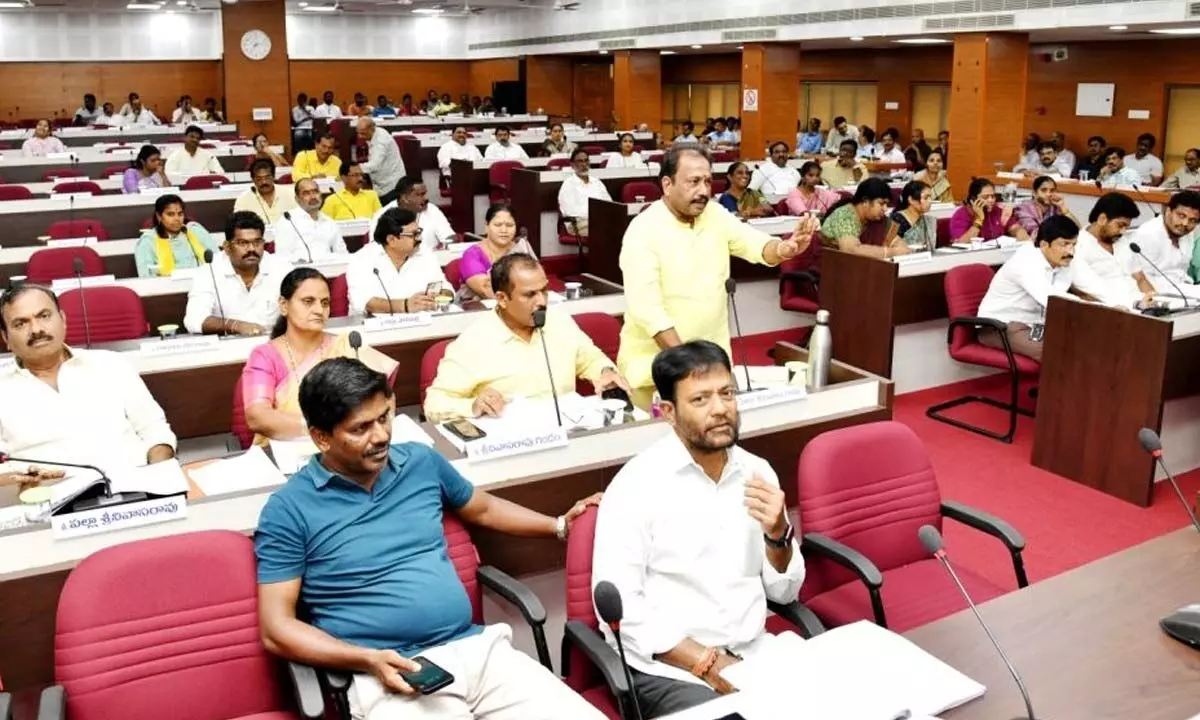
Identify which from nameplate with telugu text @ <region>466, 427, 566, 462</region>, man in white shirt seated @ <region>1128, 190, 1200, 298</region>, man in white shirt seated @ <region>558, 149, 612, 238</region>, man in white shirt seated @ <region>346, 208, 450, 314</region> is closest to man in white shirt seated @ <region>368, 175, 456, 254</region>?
man in white shirt seated @ <region>346, 208, 450, 314</region>

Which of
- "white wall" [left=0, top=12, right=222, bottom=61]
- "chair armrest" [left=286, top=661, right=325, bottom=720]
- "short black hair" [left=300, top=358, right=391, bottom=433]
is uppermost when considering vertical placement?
"white wall" [left=0, top=12, right=222, bottom=61]

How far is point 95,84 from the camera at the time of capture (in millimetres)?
21219

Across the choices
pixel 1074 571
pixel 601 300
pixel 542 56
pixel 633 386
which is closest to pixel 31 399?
pixel 633 386

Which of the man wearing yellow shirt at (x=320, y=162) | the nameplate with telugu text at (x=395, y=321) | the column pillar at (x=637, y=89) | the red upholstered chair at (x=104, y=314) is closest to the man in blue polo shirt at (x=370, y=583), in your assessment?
the nameplate with telugu text at (x=395, y=321)

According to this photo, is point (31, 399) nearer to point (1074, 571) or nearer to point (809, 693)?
point (809, 693)

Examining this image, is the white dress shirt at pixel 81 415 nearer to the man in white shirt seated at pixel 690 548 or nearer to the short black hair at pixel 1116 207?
the man in white shirt seated at pixel 690 548

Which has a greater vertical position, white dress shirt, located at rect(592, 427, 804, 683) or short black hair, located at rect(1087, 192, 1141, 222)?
short black hair, located at rect(1087, 192, 1141, 222)

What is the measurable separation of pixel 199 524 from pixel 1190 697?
2040mm

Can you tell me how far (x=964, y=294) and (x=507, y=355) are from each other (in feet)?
10.4

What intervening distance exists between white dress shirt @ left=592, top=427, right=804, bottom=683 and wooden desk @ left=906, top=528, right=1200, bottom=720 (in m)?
0.39

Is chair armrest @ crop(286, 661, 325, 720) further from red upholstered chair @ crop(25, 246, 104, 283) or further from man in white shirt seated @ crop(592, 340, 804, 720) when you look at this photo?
red upholstered chair @ crop(25, 246, 104, 283)

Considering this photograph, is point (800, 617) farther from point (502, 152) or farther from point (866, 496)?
point (502, 152)

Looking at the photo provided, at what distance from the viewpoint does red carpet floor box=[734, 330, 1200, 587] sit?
410 cm

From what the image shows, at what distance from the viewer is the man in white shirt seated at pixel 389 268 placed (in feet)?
16.4
